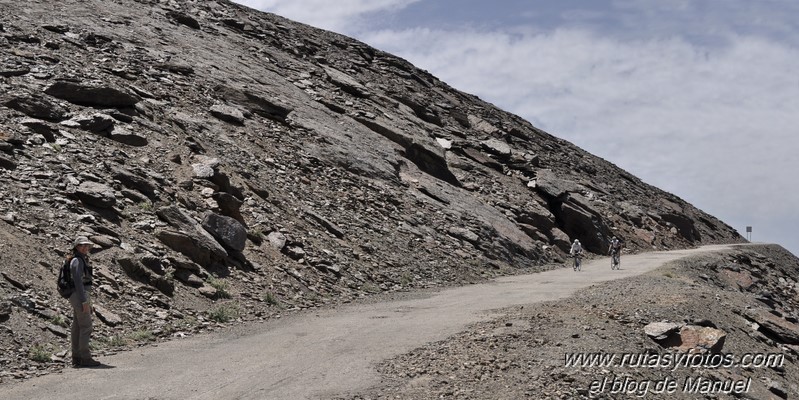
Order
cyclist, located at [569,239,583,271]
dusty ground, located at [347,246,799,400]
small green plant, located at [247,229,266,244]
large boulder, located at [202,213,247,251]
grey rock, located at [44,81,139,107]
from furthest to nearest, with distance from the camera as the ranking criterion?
cyclist, located at [569,239,583,271] → grey rock, located at [44,81,139,107] → small green plant, located at [247,229,266,244] → large boulder, located at [202,213,247,251] → dusty ground, located at [347,246,799,400]

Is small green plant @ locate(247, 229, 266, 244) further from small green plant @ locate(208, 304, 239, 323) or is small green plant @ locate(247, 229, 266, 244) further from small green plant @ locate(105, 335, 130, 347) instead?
small green plant @ locate(105, 335, 130, 347)

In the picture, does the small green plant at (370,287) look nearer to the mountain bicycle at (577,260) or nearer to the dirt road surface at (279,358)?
the dirt road surface at (279,358)

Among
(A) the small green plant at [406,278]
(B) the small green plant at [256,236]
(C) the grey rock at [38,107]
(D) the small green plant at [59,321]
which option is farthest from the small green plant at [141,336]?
(A) the small green plant at [406,278]

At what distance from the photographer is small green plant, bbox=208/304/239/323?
14.5 m

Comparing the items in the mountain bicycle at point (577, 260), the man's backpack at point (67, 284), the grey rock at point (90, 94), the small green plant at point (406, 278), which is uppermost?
the grey rock at point (90, 94)

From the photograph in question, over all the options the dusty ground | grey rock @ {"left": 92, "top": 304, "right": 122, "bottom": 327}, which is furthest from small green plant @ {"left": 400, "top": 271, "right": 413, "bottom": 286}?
grey rock @ {"left": 92, "top": 304, "right": 122, "bottom": 327}

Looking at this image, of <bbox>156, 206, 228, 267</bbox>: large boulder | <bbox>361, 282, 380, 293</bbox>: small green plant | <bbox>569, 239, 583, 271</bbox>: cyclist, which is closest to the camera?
<bbox>156, 206, 228, 267</bbox>: large boulder

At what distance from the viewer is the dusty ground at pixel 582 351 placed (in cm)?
981

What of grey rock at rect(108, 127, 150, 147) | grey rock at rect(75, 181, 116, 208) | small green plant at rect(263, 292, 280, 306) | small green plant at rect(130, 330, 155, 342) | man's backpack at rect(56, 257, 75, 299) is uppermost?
grey rock at rect(108, 127, 150, 147)

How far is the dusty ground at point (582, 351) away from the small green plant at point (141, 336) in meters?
4.21

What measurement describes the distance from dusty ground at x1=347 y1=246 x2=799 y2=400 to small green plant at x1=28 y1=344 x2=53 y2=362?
4513 millimetres

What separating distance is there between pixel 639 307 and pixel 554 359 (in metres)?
4.26

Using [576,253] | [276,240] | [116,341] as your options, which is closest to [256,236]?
[276,240]

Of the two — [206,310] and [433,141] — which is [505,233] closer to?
[433,141]
